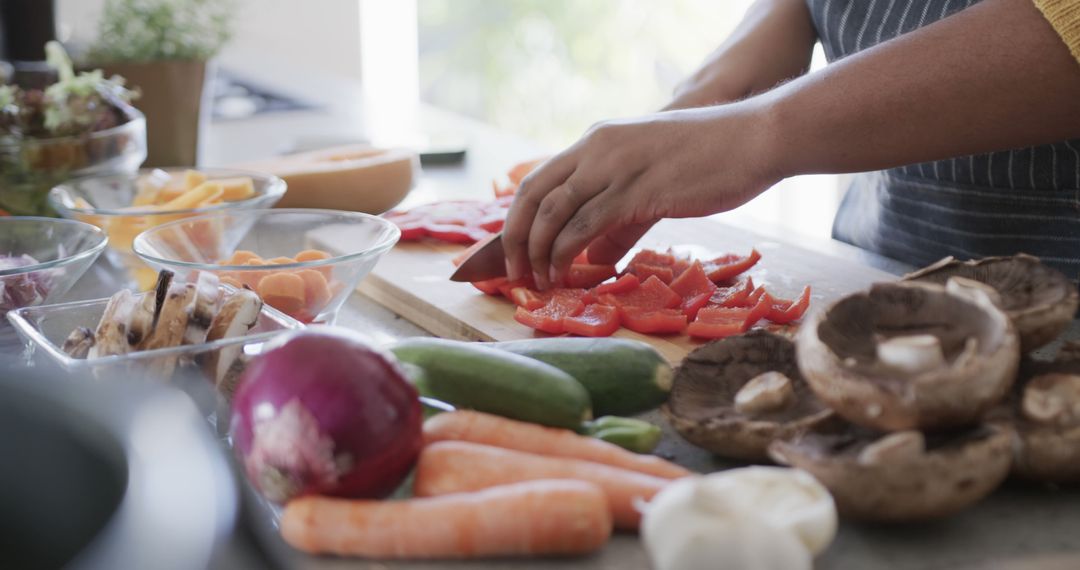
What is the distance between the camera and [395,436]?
99 cm

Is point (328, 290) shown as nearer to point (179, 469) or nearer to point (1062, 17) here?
point (179, 469)

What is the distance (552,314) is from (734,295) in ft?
0.93

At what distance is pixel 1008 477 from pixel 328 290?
900 mm

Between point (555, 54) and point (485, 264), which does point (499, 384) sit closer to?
point (485, 264)

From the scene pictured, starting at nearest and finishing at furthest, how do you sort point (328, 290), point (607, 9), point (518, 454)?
point (518, 454)
point (328, 290)
point (607, 9)

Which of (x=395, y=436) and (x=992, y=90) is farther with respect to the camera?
(x=992, y=90)

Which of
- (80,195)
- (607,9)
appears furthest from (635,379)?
(607,9)

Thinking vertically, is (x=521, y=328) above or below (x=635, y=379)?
below

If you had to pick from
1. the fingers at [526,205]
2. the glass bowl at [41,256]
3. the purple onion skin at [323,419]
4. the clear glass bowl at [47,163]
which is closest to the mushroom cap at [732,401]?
the purple onion skin at [323,419]

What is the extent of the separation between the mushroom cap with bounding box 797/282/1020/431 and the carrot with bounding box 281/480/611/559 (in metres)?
0.23

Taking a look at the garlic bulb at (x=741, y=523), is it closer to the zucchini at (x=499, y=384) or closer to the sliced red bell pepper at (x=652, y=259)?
the zucchini at (x=499, y=384)

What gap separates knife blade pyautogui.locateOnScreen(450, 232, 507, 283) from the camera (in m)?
1.83

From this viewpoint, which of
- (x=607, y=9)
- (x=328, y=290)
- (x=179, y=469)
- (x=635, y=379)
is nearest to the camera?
(x=179, y=469)

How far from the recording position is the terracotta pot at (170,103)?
2.73m
